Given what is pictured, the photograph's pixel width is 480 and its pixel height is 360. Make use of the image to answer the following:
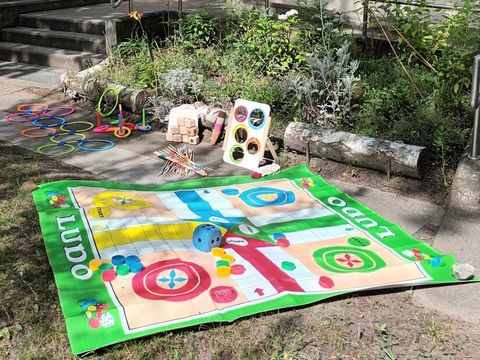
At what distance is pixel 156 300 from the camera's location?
10.2ft

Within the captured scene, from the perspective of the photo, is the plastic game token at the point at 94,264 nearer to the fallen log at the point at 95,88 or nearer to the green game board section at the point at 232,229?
the green game board section at the point at 232,229

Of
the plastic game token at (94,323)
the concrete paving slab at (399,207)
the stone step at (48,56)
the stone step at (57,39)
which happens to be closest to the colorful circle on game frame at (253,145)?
the concrete paving slab at (399,207)

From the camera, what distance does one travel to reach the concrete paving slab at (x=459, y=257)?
316cm

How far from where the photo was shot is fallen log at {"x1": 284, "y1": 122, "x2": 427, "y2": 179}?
4686 millimetres

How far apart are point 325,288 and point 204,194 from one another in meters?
1.58

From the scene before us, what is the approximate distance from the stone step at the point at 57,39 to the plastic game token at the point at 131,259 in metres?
5.72

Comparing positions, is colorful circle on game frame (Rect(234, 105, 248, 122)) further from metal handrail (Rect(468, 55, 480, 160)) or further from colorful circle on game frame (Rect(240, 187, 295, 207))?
metal handrail (Rect(468, 55, 480, 160))

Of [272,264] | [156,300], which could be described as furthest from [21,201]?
[272,264]

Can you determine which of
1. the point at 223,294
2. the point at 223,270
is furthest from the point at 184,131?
the point at 223,294

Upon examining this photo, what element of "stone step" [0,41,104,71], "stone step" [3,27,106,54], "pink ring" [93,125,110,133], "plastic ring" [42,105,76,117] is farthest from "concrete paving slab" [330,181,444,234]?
"stone step" [3,27,106,54]

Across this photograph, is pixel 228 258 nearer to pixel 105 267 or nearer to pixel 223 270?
pixel 223 270

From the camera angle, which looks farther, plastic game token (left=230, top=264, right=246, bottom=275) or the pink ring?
the pink ring

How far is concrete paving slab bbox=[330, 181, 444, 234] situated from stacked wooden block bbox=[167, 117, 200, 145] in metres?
1.71

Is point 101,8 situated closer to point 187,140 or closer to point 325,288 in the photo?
point 187,140
